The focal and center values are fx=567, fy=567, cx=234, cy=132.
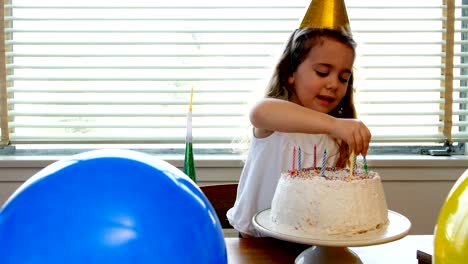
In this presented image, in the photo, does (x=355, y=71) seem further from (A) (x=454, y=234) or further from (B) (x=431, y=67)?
(A) (x=454, y=234)

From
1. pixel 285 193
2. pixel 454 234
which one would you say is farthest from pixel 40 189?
pixel 285 193

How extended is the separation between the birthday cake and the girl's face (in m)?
0.40

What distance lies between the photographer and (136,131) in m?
2.06

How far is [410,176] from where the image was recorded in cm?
201

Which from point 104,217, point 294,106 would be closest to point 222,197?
point 294,106

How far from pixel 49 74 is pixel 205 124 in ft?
1.94

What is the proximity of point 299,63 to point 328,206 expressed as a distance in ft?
1.92

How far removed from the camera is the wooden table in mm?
961

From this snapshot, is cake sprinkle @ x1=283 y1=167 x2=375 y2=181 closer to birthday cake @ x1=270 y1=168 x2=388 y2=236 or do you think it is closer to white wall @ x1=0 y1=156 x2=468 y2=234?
birthday cake @ x1=270 y1=168 x2=388 y2=236

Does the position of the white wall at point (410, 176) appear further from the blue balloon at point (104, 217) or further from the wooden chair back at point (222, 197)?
the blue balloon at point (104, 217)

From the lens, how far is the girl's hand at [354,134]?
1104mm

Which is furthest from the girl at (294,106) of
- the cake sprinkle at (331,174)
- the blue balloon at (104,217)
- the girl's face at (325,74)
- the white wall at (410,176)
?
the blue balloon at (104,217)

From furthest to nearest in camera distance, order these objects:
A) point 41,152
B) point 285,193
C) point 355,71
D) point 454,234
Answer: point 41,152, point 355,71, point 285,193, point 454,234

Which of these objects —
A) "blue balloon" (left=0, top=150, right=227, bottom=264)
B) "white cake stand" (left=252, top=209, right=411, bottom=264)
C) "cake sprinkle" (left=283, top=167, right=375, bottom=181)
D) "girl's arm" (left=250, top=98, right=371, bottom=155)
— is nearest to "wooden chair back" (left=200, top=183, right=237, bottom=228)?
"girl's arm" (left=250, top=98, right=371, bottom=155)
